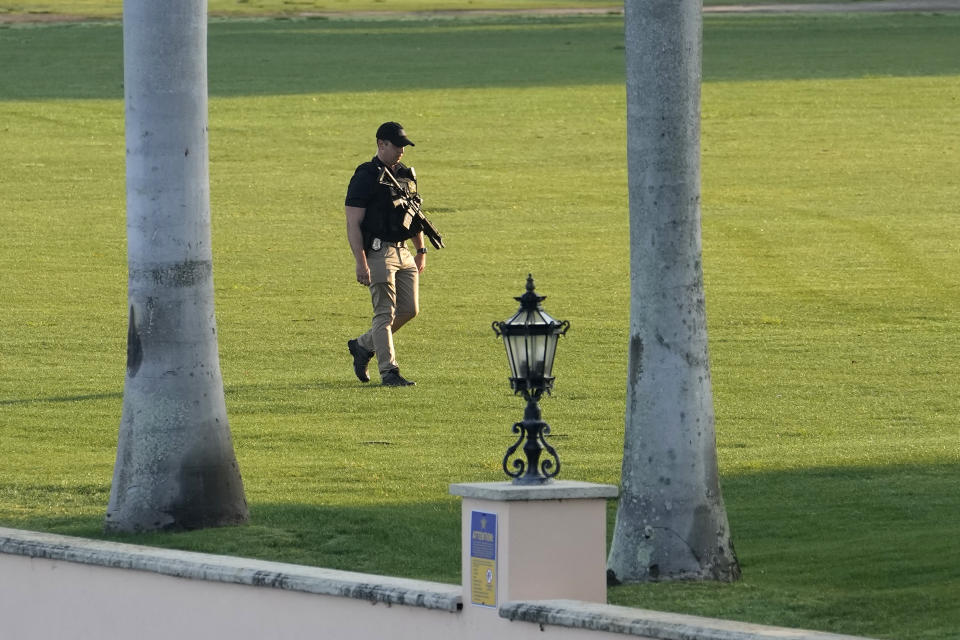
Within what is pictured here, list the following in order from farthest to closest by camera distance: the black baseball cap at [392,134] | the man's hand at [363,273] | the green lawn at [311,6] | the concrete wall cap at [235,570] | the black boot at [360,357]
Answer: the green lawn at [311,6] → the black boot at [360,357] → the man's hand at [363,273] → the black baseball cap at [392,134] → the concrete wall cap at [235,570]

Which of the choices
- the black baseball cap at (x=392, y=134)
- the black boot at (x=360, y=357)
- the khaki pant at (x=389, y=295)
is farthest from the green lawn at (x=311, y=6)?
the black baseball cap at (x=392, y=134)

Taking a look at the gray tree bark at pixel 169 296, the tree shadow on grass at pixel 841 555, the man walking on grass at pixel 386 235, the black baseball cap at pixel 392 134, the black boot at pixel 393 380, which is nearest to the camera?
the tree shadow on grass at pixel 841 555

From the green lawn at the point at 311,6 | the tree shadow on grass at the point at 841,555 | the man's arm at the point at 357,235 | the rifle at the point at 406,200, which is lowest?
the tree shadow on grass at the point at 841,555

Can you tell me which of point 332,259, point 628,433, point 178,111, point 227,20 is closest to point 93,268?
point 332,259

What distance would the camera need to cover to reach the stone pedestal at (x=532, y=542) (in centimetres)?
881

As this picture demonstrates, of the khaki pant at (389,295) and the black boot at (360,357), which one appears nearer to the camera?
the khaki pant at (389,295)

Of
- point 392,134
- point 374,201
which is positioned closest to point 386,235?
point 374,201

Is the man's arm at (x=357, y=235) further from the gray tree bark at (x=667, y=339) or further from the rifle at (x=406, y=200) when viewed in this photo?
the gray tree bark at (x=667, y=339)

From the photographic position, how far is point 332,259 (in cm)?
2759

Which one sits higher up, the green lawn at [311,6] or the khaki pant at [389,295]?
the green lawn at [311,6]

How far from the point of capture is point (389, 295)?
56.8 feet

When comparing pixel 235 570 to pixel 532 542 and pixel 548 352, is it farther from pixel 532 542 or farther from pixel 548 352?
pixel 548 352

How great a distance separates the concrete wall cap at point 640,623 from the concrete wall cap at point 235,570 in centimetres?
51

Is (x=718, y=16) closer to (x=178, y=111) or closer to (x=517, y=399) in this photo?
(x=517, y=399)
